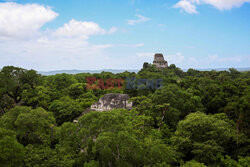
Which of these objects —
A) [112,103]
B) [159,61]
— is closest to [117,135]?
[112,103]

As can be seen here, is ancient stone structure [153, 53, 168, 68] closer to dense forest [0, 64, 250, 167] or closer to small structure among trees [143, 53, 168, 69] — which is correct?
small structure among trees [143, 53, 168, 69]

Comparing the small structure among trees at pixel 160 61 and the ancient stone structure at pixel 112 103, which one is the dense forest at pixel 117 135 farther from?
the small structure among trees at pixel 160 61

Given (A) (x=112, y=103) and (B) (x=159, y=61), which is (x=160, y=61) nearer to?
(B) (x=159, y=61)

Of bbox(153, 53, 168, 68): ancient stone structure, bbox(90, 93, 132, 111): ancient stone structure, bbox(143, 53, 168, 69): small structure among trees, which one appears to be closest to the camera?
bbox(90, 93, 132, 111): ancient stone structure

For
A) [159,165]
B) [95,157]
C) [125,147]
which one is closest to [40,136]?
[95,157]

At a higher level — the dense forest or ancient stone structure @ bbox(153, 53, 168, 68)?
ancient stone structure @ bbox(153, 53, 168, 68)

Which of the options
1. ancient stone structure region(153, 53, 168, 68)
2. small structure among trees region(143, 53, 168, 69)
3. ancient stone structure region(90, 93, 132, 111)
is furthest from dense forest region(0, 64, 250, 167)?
ancient stone structure region(153, 53, 168, 68)

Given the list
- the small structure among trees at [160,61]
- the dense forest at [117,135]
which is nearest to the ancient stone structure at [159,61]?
the small structure among trees at [160,61]

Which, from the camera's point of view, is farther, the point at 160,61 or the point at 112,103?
the point at 160,61
